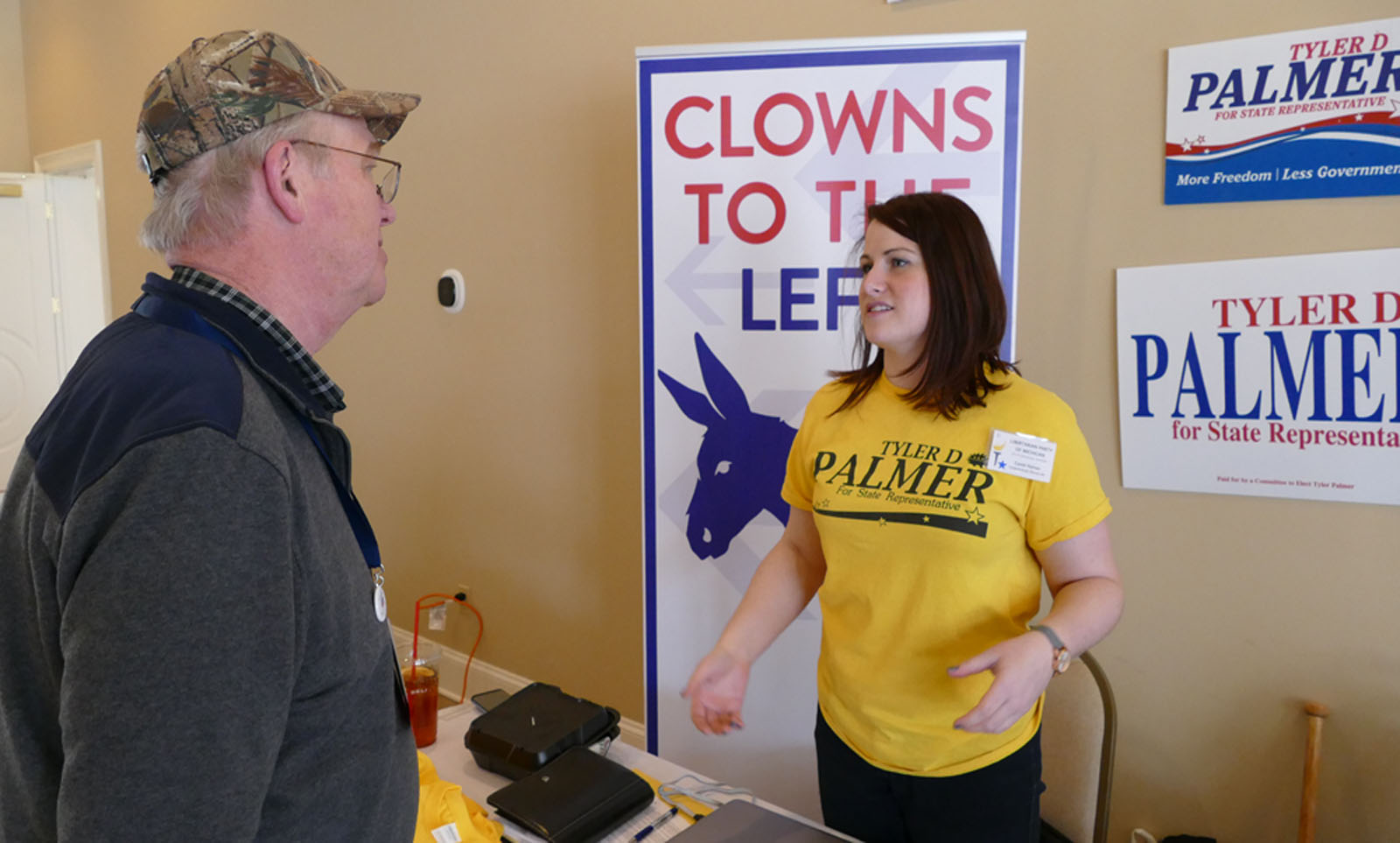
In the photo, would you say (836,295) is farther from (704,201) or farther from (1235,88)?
(1235,88)

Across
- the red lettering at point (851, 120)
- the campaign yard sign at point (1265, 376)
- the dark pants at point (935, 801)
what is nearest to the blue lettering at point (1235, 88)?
the campaign yard sign at point (1265, 376)

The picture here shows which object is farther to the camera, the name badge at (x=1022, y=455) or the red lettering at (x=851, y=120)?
the red lettering at (x=851, y=120)

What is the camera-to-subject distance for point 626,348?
291cm

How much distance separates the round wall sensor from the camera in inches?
129

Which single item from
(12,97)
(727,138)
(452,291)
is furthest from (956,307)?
(12,97)

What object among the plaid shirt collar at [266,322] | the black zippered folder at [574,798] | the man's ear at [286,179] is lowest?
the black zippered folder at [574,798]

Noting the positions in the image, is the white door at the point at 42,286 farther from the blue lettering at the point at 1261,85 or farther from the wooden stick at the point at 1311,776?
the wooden stick at the point at 1311,776

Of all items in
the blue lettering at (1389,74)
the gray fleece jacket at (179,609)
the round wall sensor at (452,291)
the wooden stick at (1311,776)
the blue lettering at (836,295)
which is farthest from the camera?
the round wall sensor at (452,291)

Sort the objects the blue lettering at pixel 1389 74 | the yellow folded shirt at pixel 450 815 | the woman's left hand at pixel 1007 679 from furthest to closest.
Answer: the blue lettering at pixel 1389 74 < the yellow folded shirt at pixel 450 815 < the woman's left hand at pixel 1007 679

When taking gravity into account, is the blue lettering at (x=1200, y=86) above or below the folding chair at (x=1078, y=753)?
above

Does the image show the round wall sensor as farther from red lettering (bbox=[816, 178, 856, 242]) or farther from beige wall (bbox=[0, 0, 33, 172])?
beige wall (bbox=[0, 0, 33, 172])

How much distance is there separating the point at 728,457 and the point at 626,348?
2.96 feet

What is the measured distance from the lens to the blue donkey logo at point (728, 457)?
2102 mm

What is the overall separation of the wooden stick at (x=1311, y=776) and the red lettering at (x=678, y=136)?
183 centimetres
